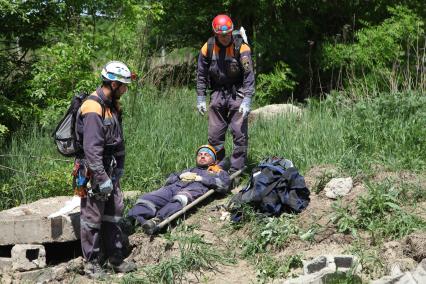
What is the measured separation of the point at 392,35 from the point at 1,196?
7.61 metres

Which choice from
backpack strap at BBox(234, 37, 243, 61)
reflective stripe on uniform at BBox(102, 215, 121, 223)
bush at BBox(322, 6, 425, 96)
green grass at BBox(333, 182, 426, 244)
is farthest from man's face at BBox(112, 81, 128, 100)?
bush at BBox(322, 6, 425, 96)

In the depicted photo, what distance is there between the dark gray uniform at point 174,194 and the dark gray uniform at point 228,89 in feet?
1.83

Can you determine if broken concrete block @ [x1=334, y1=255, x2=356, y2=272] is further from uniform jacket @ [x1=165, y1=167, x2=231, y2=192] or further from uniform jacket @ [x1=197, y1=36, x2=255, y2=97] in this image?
uniform jacket @ [x1=197, y1=36, x2=255, y2=97]

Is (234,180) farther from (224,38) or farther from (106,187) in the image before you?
(106,187)

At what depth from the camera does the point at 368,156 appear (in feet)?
27.3

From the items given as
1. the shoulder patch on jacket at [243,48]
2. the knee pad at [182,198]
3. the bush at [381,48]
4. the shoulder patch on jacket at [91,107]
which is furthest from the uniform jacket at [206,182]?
the bush at [381,48]

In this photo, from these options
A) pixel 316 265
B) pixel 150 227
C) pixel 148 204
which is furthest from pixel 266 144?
pixel 316 265

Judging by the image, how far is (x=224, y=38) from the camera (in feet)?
26.7

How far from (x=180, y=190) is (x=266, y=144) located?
2.10 metres

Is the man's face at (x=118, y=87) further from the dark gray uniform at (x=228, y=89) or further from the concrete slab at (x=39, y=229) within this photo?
the dark gray uniform at (x=228, y=89)

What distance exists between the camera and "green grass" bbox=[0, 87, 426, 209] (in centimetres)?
834

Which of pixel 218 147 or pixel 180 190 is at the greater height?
pixel 218 147

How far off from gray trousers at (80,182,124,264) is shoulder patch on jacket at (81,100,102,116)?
0.84 metres

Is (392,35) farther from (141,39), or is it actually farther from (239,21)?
(141,39)
